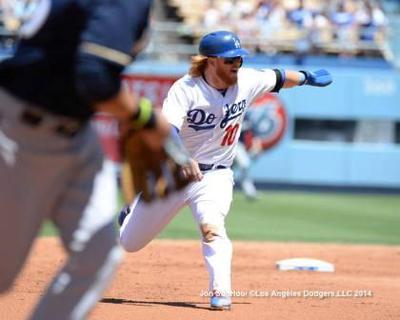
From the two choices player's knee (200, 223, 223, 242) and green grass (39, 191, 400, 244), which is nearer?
player's knee (200, 223, 223, 242)

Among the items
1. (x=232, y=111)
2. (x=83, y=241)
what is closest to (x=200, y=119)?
(x=232, y=111)

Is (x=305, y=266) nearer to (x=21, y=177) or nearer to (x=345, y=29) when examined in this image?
(x=21, y=177)

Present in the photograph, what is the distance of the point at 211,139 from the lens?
660cm

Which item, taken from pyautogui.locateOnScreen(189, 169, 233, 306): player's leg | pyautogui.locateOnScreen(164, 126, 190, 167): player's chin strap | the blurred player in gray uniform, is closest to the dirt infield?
pyautogui.locateOnScreen(189, 169, 233, 306): player's leg

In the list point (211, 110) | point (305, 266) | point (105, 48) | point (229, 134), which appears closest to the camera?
point (105, 48)

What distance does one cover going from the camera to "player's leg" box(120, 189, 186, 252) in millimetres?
6457

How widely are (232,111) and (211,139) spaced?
0.77 ft

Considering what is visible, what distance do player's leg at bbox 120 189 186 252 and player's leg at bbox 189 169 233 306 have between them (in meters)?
0.13

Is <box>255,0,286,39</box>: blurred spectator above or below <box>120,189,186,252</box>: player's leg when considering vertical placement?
above

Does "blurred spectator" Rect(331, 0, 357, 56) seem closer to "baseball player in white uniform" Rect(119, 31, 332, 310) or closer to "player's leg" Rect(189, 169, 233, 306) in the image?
→ "baseball player in white uniform" Rect(119, 31, 332, 310)

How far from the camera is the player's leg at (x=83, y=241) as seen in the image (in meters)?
3.62

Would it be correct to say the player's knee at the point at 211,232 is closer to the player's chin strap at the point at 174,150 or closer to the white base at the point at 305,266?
the white base at the point at 305,266

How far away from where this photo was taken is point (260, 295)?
23.1 ft

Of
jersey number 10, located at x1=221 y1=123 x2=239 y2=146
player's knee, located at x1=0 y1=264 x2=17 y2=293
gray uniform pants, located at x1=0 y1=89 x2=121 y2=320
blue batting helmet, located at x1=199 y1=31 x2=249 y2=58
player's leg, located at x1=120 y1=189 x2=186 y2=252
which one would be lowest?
player's knee, located at x1=0 y1=264 x2=17 y2=293
